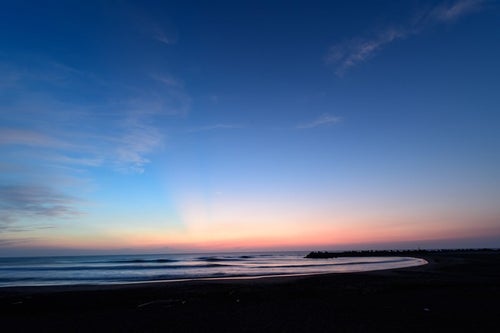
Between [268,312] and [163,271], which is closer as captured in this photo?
[268,312]

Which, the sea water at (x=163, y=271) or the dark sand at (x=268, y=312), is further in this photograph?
the sea water at (x=163, y=271)

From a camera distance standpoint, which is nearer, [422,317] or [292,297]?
[422,317]

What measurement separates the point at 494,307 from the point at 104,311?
14.7 m

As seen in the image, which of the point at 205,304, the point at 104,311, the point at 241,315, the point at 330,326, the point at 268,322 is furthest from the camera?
the point at 205,304

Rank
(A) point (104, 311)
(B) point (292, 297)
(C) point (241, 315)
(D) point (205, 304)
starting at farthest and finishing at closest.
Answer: (B) point (292, 297) < (D) point (205, 304) < (A) point (104, 311) < (C) point (241, 315)

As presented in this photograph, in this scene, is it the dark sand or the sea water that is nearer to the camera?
the dark sand

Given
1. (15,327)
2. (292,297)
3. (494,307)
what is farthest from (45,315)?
(494,307)

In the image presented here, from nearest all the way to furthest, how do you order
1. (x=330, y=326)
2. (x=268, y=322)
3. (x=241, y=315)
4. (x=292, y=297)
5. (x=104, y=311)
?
(x=330, y=326) → (x=268, y=322) → (x=241, y=315) → (x=104, y=311) → (x=292, y=297)

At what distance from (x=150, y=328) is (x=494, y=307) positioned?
1213 centimetres

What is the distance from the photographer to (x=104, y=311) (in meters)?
13.2

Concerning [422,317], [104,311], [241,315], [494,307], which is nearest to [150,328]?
[241,315]

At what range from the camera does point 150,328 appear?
10.1 m

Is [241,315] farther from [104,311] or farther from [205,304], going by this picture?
[104,311]

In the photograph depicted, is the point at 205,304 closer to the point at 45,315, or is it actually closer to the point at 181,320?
the point at 181,320
